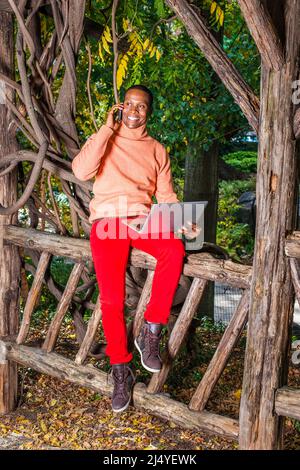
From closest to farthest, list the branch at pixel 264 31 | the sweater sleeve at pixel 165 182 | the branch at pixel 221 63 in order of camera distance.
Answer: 1. the branch at pixel 264 31
2. the branch at pixel 221 63
3. the sweater sleeve at pixel 165 182

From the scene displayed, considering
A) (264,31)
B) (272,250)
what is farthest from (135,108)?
(272,250)

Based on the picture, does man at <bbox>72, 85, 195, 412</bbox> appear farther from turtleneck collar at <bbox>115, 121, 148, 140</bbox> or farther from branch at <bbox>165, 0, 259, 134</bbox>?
branch at <bbox>165, 0, 259, 134</bbox>

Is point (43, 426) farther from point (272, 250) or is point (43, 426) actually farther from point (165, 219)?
point (272, 250)

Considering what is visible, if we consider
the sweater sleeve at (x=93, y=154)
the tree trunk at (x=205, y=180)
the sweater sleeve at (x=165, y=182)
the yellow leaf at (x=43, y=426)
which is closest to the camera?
the sweater sleeve at (x=93, y=154)

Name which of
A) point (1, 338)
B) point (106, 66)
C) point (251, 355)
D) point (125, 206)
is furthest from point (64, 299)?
point (106, 66)

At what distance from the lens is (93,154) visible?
3258 millimetres

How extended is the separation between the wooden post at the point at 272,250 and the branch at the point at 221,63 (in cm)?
8

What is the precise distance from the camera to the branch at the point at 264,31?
262 cm

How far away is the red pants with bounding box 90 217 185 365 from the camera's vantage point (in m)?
3.25

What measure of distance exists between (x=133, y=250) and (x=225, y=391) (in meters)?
1.73

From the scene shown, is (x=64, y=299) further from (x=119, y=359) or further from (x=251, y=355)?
(x=251, y=355)

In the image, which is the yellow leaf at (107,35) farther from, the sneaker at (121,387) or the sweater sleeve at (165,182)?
the sneaker at (121,387)

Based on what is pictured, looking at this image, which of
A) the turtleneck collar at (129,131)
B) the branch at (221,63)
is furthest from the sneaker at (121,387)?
the branch at (221,63)

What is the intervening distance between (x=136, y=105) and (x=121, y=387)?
151 centimetres
